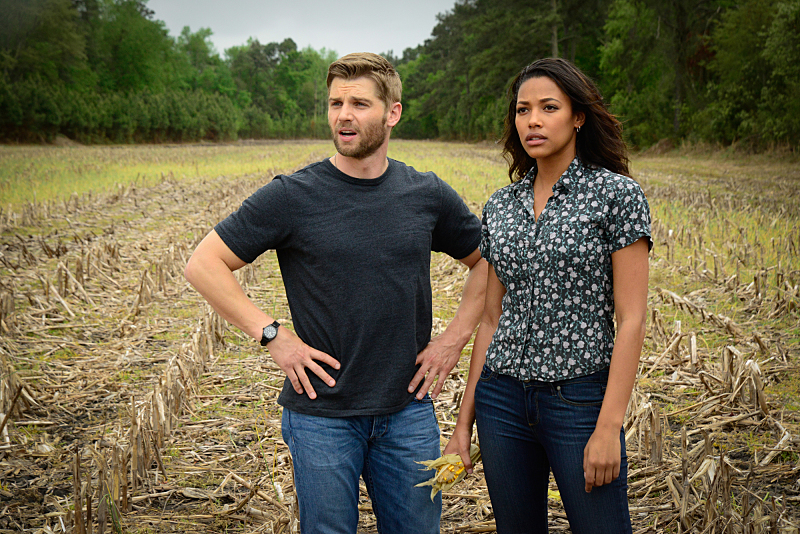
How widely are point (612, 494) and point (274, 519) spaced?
197cm

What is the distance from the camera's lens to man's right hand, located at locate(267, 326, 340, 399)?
239 cm

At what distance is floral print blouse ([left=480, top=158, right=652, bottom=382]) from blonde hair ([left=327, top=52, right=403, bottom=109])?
2.49 feet

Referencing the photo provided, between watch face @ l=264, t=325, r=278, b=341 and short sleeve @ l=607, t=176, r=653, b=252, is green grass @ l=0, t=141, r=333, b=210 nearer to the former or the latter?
watch face @ l=264, t=325, r=278, b=341

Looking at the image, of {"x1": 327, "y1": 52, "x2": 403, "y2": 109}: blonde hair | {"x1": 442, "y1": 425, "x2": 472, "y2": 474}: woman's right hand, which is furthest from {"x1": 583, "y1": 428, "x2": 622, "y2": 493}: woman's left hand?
{"x1": 327, "y1": 52, "x2": 403, "y2": 109}: blonde hair

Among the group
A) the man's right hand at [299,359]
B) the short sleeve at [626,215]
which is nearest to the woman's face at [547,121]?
the short sleeve at [626,215]

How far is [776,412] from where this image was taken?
175 inches

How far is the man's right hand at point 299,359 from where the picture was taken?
2.39m

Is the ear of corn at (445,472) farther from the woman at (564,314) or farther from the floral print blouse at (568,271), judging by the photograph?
the floral print blouse at (568,271)

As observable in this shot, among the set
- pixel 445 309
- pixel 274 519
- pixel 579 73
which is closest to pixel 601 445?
pixel 579 73

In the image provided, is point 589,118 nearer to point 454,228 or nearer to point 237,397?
point 454,228

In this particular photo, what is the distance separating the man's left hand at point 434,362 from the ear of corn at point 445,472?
0.27m

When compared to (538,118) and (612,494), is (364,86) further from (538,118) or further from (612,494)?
(612,494)

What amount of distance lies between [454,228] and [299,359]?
901 mm

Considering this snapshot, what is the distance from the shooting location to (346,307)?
2445 mm
